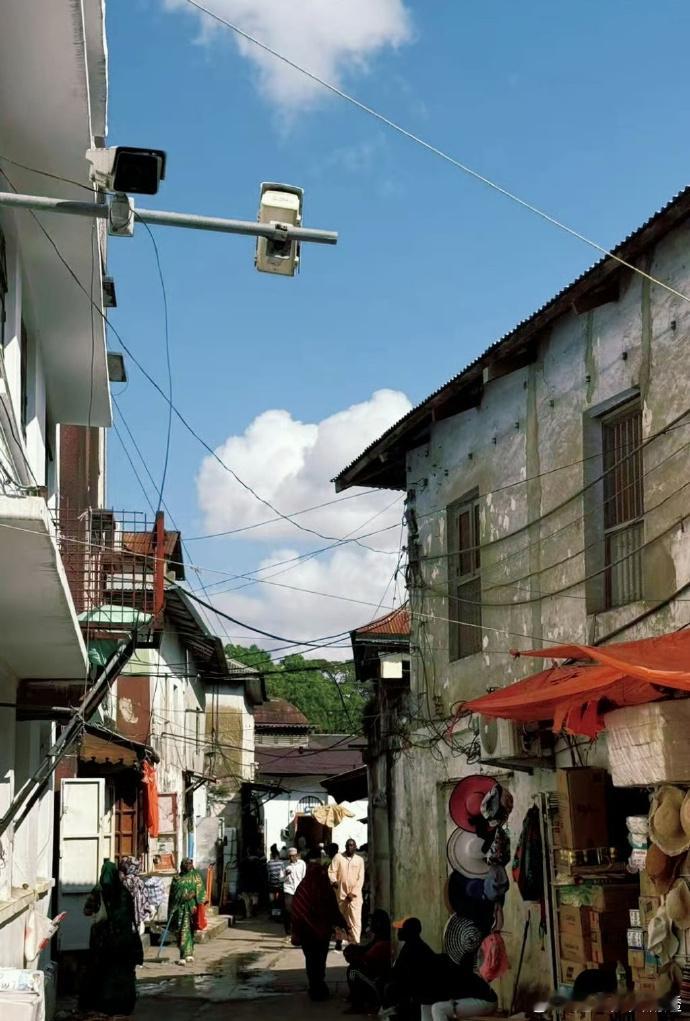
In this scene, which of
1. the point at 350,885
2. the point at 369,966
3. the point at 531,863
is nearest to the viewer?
the point at 531,863

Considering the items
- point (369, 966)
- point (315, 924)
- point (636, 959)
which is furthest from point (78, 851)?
point (636, 959)

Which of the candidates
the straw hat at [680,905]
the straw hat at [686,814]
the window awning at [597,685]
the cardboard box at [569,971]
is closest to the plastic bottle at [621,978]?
the cardboard box at [569,971]

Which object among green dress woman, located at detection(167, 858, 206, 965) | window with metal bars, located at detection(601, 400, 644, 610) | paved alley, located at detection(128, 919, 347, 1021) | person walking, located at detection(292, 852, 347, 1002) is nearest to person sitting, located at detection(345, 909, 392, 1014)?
paved alley, located at detection(128, 919, 347, 1021)

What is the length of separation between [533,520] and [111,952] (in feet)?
23.0

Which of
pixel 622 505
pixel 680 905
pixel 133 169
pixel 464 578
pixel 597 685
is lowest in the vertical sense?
pixel 680 905

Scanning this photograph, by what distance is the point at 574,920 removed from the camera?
10719 mm

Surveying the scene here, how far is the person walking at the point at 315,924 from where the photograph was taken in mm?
17141

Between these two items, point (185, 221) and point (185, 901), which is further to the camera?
point (185, 901)

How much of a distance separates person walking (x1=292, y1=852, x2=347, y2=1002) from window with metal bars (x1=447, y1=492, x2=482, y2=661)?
160 inches

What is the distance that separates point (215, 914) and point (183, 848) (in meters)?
2.00

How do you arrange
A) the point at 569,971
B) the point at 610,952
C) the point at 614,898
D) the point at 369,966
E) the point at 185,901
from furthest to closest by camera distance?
the point at 185,901
the point at 369,966
the point at 569,971
the point at 614,898
the point at 610,952

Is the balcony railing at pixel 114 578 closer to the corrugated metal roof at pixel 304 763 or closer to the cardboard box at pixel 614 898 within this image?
the cardboard box at pixel 614 898

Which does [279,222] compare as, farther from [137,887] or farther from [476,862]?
[137,887]

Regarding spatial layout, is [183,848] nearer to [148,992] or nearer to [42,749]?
[148,992]
